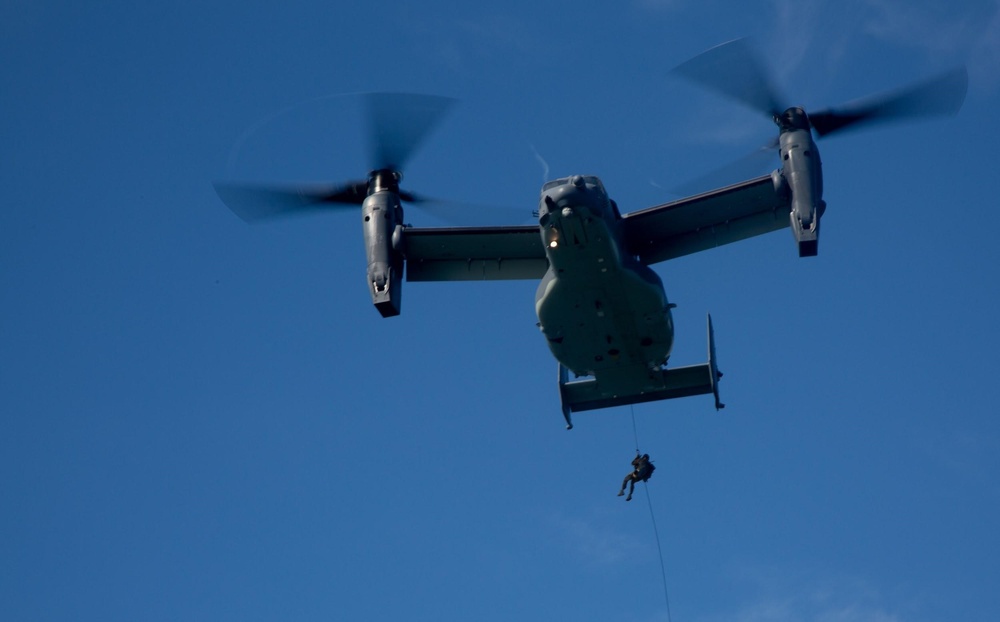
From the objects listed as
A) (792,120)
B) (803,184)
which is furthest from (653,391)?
(792,120)

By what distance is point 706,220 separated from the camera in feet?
85.6

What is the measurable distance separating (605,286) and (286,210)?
8.19m

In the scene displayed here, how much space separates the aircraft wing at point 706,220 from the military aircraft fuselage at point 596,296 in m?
1.14

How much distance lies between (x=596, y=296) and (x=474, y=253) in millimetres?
3791

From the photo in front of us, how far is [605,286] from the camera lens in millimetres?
23969

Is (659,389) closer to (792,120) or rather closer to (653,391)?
(653,391)

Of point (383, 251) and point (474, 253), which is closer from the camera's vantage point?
point (383, 251)

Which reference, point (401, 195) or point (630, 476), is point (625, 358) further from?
point (401, 195)

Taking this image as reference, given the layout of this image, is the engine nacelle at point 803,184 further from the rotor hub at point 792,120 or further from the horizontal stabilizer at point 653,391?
the horizontal stabilizer at point 653,391

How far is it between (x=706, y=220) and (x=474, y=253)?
16.8 ft

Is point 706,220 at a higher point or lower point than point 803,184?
higher

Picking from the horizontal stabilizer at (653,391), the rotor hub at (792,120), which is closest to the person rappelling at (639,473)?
the horizontal stabilizer at (653,391)

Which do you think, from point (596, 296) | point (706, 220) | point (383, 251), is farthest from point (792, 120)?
point (383, 251)

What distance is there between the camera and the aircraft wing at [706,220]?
25.5 metres
